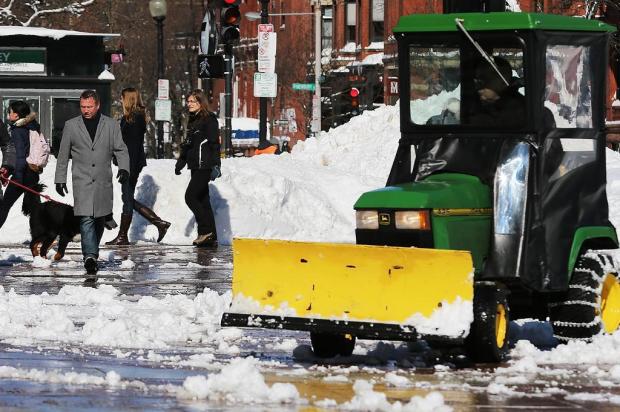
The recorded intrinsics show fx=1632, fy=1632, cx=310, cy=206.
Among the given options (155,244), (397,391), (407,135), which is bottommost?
(155,244)

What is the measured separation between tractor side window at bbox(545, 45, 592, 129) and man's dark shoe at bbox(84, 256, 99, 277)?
269 inches

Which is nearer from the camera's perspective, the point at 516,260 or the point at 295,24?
the point at 516,260

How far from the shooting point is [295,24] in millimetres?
71875

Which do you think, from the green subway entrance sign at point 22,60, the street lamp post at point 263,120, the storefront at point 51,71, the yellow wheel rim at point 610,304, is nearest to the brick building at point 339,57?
the storefront at point 51,71

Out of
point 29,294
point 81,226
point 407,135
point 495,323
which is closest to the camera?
point 495,323

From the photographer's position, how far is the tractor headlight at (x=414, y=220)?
382 inches

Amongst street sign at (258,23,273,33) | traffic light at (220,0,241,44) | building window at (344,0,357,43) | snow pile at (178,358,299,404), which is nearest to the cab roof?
snow pile at (178,358,299,404)

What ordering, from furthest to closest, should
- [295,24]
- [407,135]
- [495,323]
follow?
[295,24] < [407,135] < [495,323]

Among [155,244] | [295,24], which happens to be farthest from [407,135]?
[295,24]

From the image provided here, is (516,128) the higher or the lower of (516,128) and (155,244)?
the higher

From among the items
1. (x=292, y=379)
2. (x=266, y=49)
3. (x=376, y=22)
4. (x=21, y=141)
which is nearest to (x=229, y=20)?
(x=266, y=49)

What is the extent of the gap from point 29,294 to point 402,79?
4.85 m

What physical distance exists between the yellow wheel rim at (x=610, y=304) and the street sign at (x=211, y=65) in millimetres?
16053

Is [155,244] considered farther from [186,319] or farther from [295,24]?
[295,24]
